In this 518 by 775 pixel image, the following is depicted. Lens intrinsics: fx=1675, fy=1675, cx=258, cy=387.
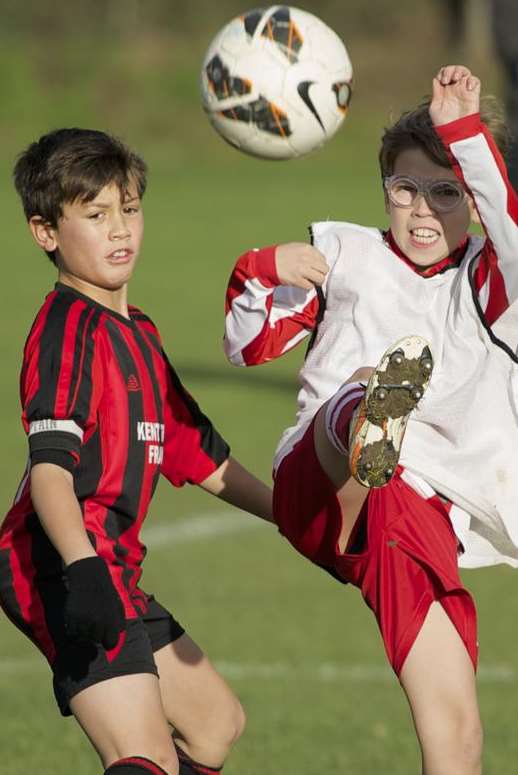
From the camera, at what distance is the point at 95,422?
4.25 meters

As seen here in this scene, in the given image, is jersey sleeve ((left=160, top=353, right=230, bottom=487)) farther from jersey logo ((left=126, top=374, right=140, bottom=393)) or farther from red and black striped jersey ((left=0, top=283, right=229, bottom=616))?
jersey logo ((left=126, top=374, right=140, bottom=393))

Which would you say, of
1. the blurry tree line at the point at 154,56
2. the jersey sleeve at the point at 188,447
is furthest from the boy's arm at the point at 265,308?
the blurry tree line at the point at 154,56

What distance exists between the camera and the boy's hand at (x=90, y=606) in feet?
12.6

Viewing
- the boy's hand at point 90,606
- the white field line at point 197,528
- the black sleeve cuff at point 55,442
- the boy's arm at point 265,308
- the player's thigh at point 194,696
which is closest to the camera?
the boy's hand at point 90,606

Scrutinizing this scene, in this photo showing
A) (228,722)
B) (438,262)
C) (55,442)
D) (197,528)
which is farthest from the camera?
(197,528)

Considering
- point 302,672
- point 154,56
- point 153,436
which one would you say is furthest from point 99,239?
point 154,56

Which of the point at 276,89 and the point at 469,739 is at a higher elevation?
the point at 276,89

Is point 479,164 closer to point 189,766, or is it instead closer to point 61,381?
point 61,381

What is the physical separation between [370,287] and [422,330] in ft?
0.60

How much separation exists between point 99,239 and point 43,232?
195 mm

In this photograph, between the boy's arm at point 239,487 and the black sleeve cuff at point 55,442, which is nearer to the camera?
the black sleeve cuff at point 55,442

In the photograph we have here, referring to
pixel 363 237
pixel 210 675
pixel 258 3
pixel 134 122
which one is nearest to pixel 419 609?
pixel 210 675

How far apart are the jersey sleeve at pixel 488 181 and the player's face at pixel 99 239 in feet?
2.77

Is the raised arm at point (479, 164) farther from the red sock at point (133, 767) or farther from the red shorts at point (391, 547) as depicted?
the red sock at point (133, 767)
